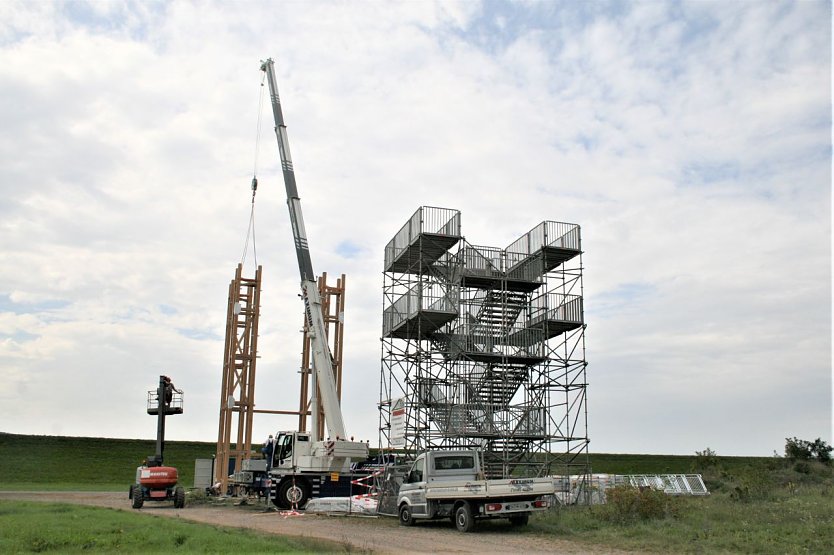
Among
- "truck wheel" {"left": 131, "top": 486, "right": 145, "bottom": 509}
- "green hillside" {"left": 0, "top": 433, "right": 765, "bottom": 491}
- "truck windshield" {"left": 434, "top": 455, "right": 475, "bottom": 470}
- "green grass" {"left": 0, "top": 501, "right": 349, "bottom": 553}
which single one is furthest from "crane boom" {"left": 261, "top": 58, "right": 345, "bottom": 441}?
"green hillside" {"left": 0, "top": 433, "right": 765, "bottom": 491}

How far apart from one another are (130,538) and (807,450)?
146 ft

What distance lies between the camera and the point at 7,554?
12.9m

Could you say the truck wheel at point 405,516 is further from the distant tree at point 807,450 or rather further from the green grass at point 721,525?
the distant tree at point 807,450

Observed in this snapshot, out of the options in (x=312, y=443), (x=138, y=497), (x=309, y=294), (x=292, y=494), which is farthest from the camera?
(x=309, y=294)

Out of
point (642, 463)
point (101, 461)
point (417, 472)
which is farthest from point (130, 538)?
point (642, 463)

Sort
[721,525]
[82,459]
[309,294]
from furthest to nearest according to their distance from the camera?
[82,459] → [309,294] → [721,525]

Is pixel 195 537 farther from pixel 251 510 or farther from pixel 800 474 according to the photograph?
pixel 800 474

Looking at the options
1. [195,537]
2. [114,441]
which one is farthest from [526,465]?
[114,441]

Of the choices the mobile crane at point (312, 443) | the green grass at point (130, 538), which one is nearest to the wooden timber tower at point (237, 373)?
the mobile crane at point (312, 443)

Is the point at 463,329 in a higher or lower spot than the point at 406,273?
lower

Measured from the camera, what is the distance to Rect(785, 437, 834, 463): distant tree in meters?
48.5

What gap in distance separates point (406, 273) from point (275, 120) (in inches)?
344

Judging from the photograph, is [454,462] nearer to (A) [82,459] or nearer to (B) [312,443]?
(B) [312,443]

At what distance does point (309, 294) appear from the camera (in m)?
32.6
